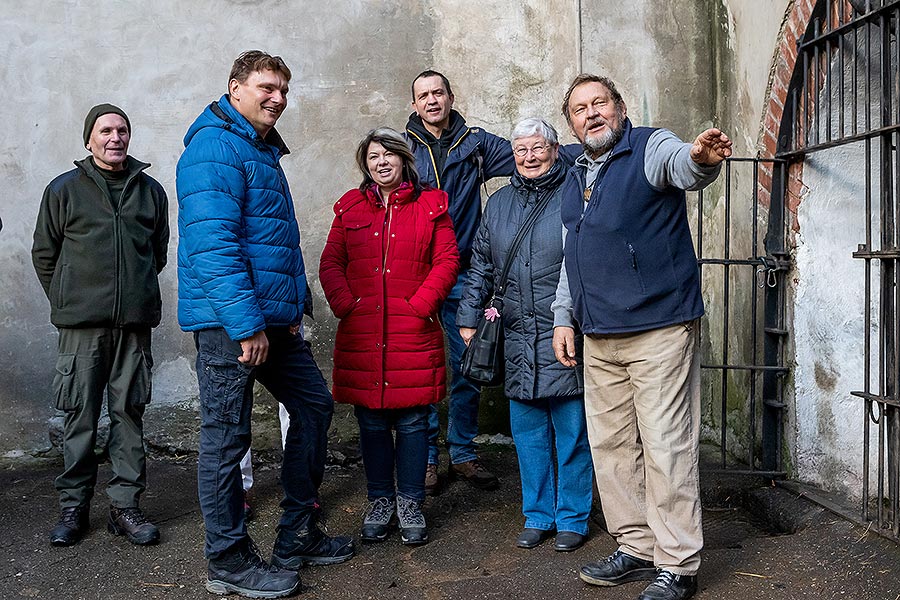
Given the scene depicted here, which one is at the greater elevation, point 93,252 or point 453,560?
point 93,252

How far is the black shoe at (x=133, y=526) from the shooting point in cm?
449

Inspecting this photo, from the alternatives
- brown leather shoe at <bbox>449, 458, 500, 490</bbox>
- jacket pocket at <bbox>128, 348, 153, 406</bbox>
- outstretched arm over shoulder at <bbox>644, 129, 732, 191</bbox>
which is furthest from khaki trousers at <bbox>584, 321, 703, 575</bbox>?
jacket pocket at <bbox>128, 348, 153, 406</bbox>

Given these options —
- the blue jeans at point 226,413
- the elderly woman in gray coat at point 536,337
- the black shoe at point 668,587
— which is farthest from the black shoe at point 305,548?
the black shoe at point 668,587

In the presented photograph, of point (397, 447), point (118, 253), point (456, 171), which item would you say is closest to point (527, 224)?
point (456, 171)

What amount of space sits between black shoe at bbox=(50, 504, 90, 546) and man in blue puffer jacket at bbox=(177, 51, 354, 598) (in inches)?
40.9

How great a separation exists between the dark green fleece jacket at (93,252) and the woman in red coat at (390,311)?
3.14ft

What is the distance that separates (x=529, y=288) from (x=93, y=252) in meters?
2.10

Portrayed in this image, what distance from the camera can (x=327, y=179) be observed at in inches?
243

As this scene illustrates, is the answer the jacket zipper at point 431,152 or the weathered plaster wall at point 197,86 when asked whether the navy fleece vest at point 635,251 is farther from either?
the weathered plaster wall at point 197,86

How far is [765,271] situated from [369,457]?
2333mm

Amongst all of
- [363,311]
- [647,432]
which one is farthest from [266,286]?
[647,432]

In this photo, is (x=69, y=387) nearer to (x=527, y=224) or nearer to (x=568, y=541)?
(x=527, y=224)

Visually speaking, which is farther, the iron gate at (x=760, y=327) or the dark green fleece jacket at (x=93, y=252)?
the iron gate at (x=760, y=327)

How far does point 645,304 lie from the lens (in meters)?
3.58
